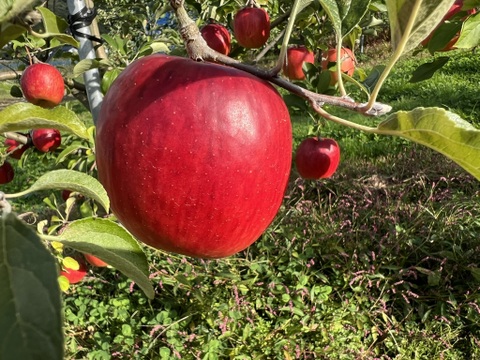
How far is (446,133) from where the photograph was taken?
0.33 metres

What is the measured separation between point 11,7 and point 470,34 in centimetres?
75

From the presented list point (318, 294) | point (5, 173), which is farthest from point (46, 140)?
point (318, 294)

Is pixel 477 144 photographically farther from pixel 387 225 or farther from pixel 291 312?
pixel 387 225

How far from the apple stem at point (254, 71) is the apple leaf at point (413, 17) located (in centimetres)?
5

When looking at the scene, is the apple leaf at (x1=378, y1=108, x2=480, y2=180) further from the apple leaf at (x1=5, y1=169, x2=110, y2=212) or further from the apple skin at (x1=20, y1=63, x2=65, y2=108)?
the apple skin at (x1=20, y1=63, x2=65, y2=108)

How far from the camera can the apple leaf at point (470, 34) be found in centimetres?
Answer: 77

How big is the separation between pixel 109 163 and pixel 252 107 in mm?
146

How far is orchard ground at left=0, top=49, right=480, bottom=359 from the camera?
142 centimetres

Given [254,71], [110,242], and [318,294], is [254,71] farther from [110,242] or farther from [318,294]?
[318,294]

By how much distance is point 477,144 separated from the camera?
1.06 ft

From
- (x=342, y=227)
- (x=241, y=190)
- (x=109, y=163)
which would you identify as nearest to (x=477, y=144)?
(x=241, y=190)

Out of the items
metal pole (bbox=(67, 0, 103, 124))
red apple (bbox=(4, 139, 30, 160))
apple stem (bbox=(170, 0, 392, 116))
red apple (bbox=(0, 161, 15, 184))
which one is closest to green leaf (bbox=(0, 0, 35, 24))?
apple stem (bbox=(170, 0, 392, 116))

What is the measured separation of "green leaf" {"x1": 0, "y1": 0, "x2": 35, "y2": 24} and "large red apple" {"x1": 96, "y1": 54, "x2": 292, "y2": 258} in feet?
0.50

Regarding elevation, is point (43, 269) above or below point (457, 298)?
above
